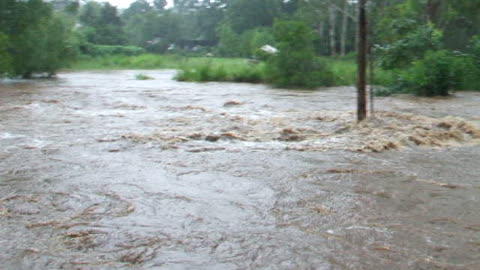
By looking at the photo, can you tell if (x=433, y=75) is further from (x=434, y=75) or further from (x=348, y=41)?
(x=348, y=41)

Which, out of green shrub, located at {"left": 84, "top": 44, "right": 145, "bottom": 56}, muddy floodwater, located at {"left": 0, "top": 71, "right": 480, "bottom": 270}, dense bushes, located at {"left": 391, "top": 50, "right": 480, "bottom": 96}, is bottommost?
muddy floodwater, located at {"left": 0, "top": 71, "right": 480, "bottom": 270}

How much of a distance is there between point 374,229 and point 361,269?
33.8 inches

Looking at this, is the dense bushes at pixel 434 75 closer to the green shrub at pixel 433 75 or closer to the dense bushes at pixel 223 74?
the green shrub at pixel 433 75

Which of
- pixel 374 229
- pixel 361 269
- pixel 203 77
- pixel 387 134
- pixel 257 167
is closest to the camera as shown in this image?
pixel 361 269

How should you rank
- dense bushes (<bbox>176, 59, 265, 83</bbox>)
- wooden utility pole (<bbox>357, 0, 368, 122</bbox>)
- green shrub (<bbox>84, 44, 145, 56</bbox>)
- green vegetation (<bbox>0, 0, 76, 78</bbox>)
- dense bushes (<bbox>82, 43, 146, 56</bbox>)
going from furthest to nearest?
1. green shrub (<bbox>84, 44, 145, 56</bbox>)
2. dense bushes (<bbox>82, 43, 146, 56</bbox>)
3. dense bushes (<bbox>176, 59, 265, 83</bbox>)
4. green vegetation (<bbox>0, 0, 76, 78</bbox>)
5. wooden utility pole (<bbox>357, 0, 368, 122</bbox>)

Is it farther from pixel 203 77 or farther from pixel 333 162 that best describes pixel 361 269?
pixel 203 77

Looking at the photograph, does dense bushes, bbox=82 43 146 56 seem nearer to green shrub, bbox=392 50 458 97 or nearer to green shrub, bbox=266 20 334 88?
green shrub, bbox=266 20 334 88

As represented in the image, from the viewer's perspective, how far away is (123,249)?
152 inches

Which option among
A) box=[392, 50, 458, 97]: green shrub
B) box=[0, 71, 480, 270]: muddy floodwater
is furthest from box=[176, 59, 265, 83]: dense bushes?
box=[0, 71, 480, 270]: muddy floodwater

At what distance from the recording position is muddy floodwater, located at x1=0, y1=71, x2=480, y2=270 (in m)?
3.82

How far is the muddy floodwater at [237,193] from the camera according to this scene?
3.82m

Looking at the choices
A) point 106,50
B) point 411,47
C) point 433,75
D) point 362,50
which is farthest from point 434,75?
point 106,50

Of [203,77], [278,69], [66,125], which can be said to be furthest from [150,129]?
[203,77]

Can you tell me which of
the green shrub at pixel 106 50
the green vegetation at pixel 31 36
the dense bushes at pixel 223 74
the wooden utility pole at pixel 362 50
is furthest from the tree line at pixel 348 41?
the green shrub at pixel 106 50
